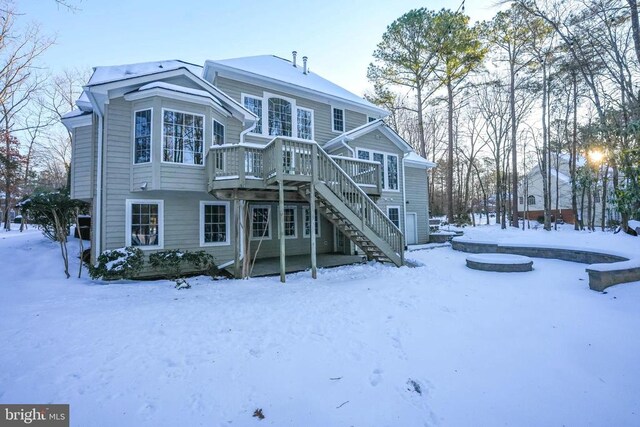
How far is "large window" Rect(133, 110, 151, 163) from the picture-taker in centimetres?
859

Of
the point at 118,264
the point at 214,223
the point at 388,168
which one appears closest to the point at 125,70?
the point at 214,223

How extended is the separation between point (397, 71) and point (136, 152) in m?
18.5

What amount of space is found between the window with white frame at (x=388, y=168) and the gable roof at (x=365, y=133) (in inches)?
28.0

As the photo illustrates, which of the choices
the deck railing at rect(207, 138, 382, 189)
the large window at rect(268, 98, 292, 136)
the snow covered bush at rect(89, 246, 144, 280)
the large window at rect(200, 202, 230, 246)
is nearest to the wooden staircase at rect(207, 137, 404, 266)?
the deck railing at rect(207, 138, 382, 189)

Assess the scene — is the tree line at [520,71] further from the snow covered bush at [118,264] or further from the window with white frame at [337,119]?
the snow covered bush at [118,264]

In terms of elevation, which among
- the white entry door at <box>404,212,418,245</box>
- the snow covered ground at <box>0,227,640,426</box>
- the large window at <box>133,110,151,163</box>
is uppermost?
the large window at <box>133,110,151,163</box>

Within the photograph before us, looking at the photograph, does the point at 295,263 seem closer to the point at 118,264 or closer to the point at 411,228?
the point at 118,264

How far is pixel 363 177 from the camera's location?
32.6ft

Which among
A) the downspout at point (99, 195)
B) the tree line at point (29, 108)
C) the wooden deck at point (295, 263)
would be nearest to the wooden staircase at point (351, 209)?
the wooden deck at point (295, 263)

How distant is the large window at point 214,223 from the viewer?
989 cm

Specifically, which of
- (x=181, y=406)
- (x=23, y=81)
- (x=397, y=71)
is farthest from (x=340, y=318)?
(x=23, y=81)

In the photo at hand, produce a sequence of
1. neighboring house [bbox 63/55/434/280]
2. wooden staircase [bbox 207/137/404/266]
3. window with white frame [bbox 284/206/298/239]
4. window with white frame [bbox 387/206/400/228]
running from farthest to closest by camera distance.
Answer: window with white frame [bbox 387/206/400/228]
window with white frame [bbox 284/206/298/239]
neighboring house [bbox 63/55/434/280]
wooden staircase [bbox 207/137/404/266]

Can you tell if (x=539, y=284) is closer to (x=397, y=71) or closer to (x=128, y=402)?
(x=128, y=402)

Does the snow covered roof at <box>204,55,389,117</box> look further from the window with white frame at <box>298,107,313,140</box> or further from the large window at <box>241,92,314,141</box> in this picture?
the window with white frame at <box>298,107,313,140</box>
